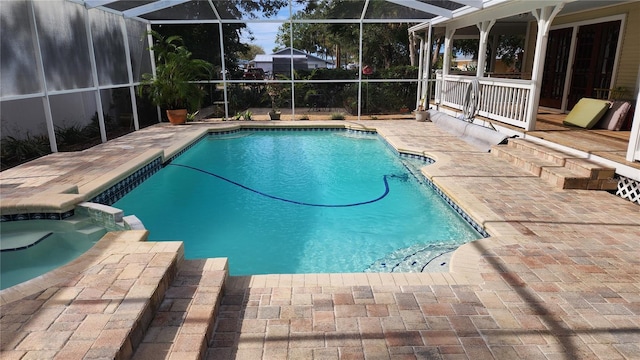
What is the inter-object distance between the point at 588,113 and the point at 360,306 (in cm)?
703

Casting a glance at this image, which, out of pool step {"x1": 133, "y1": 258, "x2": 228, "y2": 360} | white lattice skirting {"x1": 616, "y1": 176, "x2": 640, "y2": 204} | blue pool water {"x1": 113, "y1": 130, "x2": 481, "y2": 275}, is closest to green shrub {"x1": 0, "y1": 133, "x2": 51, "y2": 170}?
blue pool water {"x1": 113, "y1": 130, "x2": 481, "y2": 275}

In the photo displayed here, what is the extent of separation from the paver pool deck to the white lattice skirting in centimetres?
93

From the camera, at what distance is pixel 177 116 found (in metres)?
11.8

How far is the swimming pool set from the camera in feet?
13.8

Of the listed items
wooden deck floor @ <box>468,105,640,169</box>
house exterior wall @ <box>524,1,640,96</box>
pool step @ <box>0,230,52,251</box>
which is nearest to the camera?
pool step @ <box>0,230,52,251</box>

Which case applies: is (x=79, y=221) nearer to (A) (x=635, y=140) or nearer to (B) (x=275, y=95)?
(A) (x=635, y=140)

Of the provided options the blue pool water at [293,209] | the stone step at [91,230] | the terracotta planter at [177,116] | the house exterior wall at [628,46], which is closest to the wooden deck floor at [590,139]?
the house exterior wall at [628,46]

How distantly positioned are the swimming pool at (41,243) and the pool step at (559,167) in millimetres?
5895

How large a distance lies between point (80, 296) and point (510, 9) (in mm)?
8760

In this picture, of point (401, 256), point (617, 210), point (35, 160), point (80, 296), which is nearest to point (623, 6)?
point (617, 210)

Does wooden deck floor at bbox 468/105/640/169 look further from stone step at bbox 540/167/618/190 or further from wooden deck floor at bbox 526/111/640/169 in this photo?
stone step at bbox 540/167/618/190

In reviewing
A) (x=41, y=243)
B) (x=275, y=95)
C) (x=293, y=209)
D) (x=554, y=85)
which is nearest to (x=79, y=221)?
(x=41, y=243)

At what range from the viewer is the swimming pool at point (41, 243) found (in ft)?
13.8

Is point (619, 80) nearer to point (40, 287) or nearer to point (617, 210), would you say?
point (617, 210)
